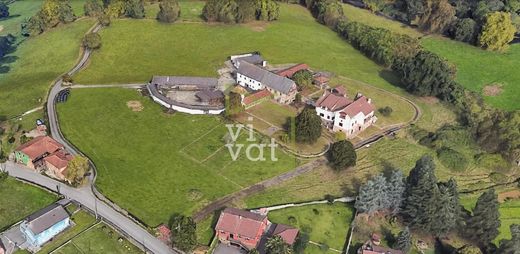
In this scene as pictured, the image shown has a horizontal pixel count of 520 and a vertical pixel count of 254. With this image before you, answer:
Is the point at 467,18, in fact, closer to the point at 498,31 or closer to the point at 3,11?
the point at 498,31

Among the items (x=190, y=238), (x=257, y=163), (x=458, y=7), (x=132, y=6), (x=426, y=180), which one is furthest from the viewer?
(x=458, y=7)

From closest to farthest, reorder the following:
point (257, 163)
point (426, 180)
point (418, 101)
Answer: point (426, 180), point (257, 163), point (418, 101)

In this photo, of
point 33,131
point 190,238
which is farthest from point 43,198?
point 190,238

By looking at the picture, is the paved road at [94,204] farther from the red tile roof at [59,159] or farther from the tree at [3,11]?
the tree at [3,11]

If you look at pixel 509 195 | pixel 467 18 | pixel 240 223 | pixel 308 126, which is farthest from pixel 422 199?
pixel 467 18

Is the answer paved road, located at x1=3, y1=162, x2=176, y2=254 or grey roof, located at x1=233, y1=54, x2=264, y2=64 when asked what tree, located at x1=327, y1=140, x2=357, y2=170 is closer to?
paved road, located at x1=3, y1=162, x2=176, y2=254

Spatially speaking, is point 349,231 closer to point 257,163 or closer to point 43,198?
point 257,163

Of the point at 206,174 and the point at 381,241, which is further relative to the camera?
the point at 206,174
